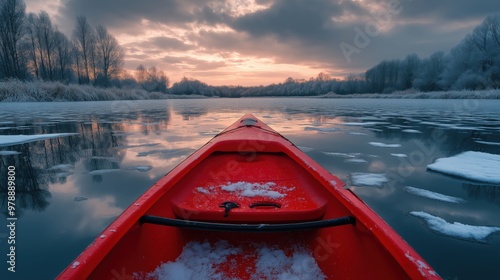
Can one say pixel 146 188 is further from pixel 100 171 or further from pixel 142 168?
pixel 100 171

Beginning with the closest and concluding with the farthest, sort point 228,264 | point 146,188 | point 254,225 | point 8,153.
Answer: point 254,225, point 228,264, point 146,188, point 8,153

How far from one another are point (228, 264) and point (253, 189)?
0.68 m

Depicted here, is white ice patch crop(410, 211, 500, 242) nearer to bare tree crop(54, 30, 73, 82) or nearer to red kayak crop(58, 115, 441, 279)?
red kayak crop(58, 115, 441, 279)

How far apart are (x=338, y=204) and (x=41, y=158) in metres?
4.19

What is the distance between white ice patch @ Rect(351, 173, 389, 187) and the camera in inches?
110

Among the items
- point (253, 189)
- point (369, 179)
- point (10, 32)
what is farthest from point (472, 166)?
point (10, 32)

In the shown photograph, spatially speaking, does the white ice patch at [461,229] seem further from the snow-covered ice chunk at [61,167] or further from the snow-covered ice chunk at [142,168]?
the snow-covered ice chunk at [61,167]

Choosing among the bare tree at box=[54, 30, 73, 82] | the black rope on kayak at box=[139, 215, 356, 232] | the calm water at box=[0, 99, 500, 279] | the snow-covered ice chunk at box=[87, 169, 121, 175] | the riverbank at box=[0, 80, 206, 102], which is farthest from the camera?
the bare tree at box=[54, 30, 73, 82]

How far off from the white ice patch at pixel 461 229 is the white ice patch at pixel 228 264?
101 cm

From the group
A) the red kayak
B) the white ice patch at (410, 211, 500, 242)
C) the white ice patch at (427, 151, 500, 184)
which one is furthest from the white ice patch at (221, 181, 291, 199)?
the white ice patch at (427, 151, 500, 184)

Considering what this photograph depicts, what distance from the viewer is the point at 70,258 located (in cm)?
155

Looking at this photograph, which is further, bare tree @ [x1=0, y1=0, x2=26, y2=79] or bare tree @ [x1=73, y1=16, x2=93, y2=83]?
bare tree @ [x1=73, y1=16, x2=93, y2=83]

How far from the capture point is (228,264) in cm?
155

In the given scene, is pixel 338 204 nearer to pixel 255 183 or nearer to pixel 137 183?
pixel 255 183
